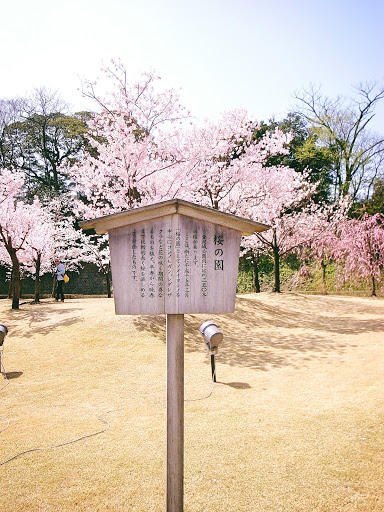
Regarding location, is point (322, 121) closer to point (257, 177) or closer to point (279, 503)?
point (257, 177)

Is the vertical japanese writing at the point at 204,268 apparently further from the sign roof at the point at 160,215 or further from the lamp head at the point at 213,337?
the lamp head at the point at 213,337

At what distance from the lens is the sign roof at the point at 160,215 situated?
308cm

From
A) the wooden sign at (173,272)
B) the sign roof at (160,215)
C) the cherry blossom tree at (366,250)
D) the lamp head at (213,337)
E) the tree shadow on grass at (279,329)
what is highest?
the cherry blossom tree at (366,250)

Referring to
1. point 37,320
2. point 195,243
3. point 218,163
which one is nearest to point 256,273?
point 218,163

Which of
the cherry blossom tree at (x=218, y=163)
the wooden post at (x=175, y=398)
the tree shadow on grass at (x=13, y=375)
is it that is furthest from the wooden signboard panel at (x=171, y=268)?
the cherry blossom tree at (x=218, y=163)

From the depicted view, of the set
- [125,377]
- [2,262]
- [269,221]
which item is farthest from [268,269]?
[125,377]

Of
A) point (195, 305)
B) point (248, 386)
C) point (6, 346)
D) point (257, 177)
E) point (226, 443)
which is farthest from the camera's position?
point (257, 177)

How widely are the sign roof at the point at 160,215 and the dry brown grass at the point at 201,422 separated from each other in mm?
2316

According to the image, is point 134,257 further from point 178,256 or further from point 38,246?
point 38,246

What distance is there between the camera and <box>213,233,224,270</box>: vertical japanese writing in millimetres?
3230

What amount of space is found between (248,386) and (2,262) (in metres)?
22.5

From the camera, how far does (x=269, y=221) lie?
20875mm

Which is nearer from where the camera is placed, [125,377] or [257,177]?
[125,377]

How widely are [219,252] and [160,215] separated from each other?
58cm
